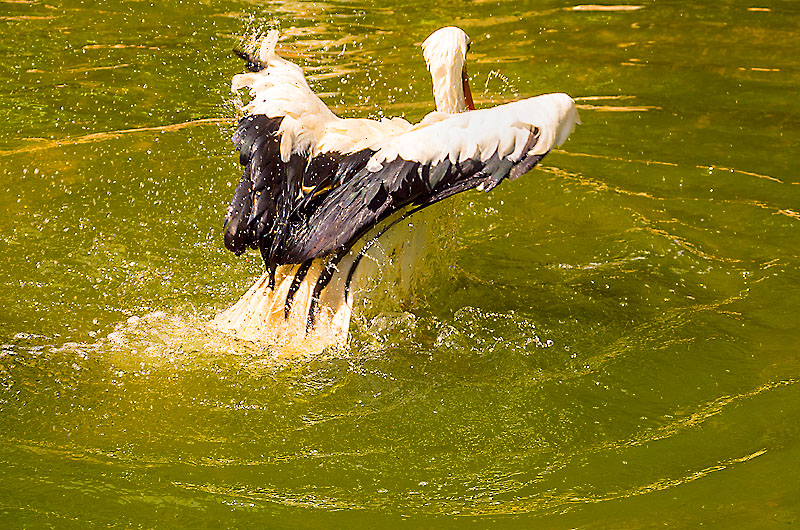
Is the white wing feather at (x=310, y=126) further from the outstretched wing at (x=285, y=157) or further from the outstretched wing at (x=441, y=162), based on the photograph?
the outstretched wing at (x=441, y=162)

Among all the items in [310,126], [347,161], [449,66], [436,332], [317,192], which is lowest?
[436,332]

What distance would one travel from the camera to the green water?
318cm

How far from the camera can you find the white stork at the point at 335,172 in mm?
3391

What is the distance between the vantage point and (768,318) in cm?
431

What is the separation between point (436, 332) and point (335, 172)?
2.73 ft

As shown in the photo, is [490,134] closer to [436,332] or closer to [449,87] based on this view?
[449,87]

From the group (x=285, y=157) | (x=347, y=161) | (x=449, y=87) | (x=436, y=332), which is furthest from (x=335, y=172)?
(x=436, y=332)

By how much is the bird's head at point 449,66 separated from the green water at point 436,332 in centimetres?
63

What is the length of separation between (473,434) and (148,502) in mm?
1029

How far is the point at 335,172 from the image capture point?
361cm

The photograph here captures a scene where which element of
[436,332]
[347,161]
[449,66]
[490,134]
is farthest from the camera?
[436,332]

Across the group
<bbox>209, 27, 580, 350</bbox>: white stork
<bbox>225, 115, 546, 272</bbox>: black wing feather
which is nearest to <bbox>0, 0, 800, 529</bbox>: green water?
<bbox>209, 27, 580, 350</bbox>: white stork

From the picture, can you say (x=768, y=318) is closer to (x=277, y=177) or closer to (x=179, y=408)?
(x=277, y=177)

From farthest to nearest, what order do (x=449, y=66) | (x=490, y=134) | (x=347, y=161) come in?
(x=449, y=66) → (x=347, y=161) → (x=490, y=134)
